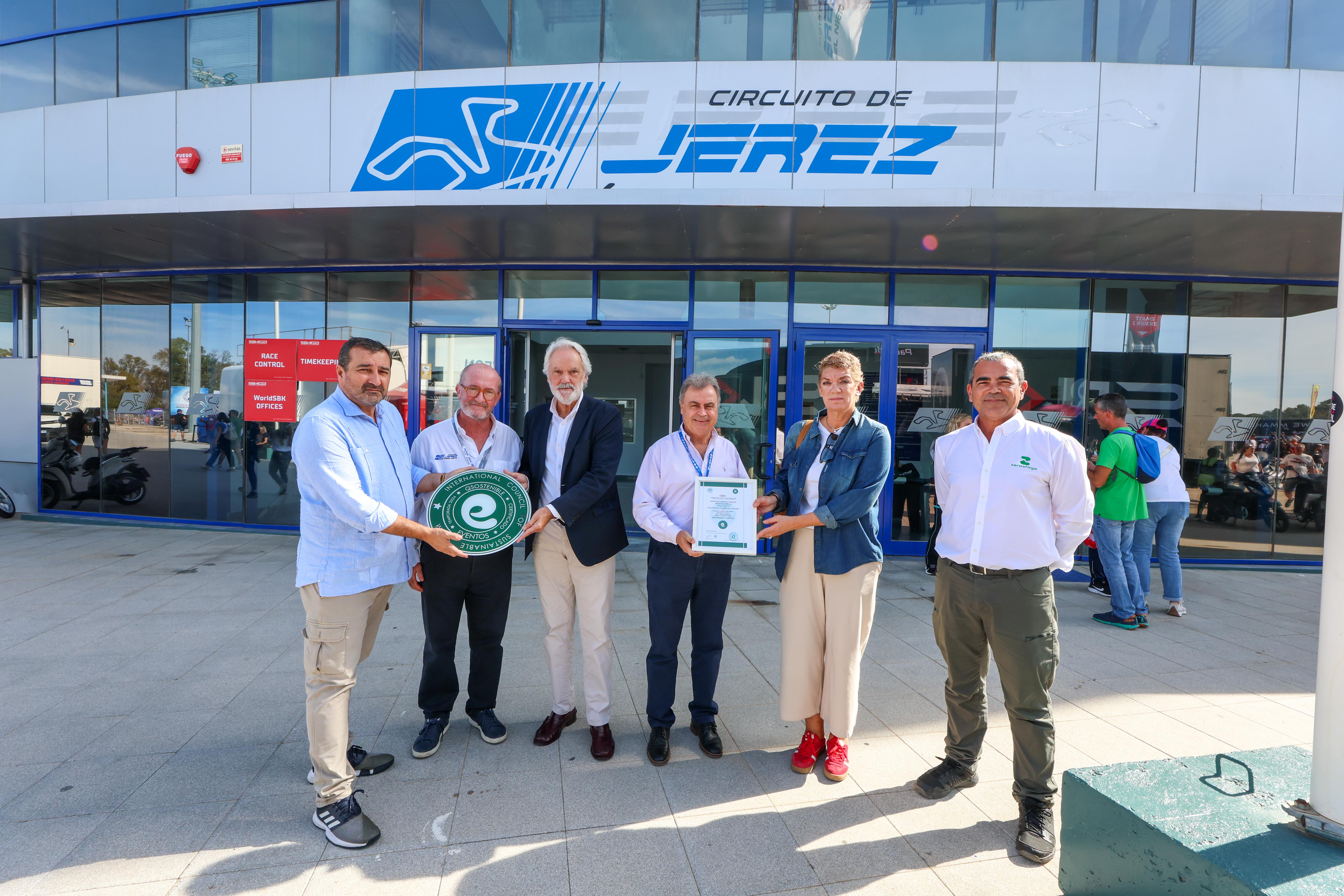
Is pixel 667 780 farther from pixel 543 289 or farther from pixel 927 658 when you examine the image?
pixel 543 289

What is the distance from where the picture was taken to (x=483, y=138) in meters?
7.05

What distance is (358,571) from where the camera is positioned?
2471 millimetres

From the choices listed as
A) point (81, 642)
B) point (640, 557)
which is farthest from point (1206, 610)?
point (81, 642)

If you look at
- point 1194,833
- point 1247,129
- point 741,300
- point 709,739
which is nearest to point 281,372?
point 741,300

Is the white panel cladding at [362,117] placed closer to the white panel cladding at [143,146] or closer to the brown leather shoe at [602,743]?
the white panel cladding at [143,146]

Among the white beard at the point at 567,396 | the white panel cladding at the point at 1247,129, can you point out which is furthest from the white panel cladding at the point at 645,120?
the white panel cladding at the point at 1247,129

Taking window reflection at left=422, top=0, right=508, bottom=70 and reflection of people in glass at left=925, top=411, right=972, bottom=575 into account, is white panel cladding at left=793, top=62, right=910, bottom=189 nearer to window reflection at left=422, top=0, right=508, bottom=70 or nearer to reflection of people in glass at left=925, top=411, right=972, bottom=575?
reflection of people in glass at left=925, top=411, right=972, bottom=575

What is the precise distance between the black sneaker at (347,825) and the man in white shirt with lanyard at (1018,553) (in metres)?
2.46

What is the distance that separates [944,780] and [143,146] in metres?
10.7

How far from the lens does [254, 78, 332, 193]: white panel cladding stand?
7.29 m

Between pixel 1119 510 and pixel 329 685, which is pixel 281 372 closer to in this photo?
pixel 329 685

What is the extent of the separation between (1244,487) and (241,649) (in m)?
10.9

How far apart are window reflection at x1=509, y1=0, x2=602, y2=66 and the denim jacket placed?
6.30 meters

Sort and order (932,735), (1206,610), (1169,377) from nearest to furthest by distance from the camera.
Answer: (932,735) → (1206,610) → (1169,377)
